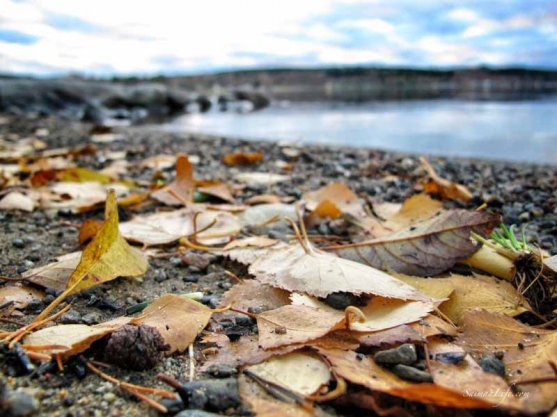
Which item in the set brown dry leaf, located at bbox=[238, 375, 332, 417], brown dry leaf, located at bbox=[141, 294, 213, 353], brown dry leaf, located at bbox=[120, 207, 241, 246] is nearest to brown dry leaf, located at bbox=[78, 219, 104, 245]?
brown dry leaf, located at bbox=[120, 207, 241, 246]

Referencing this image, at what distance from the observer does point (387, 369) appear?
80cm

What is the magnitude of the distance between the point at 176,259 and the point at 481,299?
34.3 inches

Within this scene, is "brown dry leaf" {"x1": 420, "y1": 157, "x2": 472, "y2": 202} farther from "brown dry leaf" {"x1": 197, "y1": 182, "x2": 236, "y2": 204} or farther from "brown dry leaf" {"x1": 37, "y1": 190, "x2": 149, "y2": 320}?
"brown dry leaf" {"x1": 37, "y1": 190, "x2": 149, "y2": 320}

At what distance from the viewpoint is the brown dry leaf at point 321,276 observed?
984 millimetres

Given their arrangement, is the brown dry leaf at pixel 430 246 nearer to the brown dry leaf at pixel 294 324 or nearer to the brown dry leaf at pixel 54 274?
the brown dry leaf at pixel 294 324

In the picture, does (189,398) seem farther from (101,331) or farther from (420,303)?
(420,303)

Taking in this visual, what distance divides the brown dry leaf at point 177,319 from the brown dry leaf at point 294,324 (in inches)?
5.1

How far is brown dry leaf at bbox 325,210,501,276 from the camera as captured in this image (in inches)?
47.8

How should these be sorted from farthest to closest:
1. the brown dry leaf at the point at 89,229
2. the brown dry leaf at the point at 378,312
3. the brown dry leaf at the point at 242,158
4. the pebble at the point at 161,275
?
1. the brown dry leaf at the point at 242,158
2. the brown dry leaf at the point at 89,229
3. the pebble at the point at 161,275
4. the brown dry leaf at the point at 378,312

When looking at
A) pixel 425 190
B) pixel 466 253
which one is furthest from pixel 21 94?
pixel 466 253

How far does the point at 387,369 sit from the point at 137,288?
0.72 m

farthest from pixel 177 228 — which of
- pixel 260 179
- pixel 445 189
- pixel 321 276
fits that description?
pixel 445 189

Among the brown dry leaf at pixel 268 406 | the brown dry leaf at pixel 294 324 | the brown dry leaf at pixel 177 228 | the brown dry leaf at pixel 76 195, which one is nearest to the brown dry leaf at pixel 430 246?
the brown dry leaf at pixel 294 324

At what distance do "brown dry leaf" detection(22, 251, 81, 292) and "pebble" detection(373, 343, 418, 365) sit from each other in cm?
80
